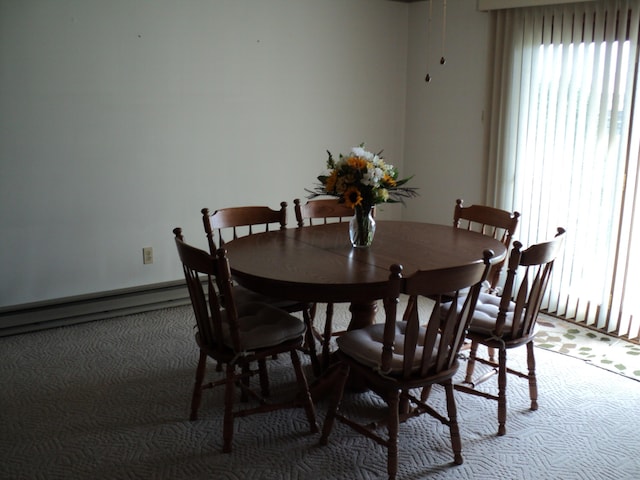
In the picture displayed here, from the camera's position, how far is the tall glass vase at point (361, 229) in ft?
9.29

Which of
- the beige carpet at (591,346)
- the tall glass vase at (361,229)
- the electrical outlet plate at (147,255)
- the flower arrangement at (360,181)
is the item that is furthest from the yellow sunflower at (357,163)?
the electrical outlet plate at (147,255)

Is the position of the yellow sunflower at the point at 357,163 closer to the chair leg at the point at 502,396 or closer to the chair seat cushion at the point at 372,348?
the chair seat cushion at the point at 372,348

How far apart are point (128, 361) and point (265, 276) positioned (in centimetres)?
144

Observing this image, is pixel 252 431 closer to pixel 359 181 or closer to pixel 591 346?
pixel 359 181

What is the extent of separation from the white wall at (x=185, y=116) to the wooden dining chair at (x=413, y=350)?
222cm

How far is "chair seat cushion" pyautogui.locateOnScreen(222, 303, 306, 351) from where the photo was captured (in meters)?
2.48

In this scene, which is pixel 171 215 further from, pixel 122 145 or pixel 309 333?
pixel 309 333

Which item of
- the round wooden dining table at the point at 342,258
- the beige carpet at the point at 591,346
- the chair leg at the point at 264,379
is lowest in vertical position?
the beige carpet at the point at 591,346

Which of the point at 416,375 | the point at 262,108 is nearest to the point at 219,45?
the point at 262,108

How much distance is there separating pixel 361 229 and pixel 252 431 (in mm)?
1047

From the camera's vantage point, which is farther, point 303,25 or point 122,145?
point 303,25

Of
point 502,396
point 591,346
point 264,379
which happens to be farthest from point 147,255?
point 591,346

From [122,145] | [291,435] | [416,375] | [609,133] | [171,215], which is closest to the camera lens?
[416,375]

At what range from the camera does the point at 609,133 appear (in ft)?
12.0
